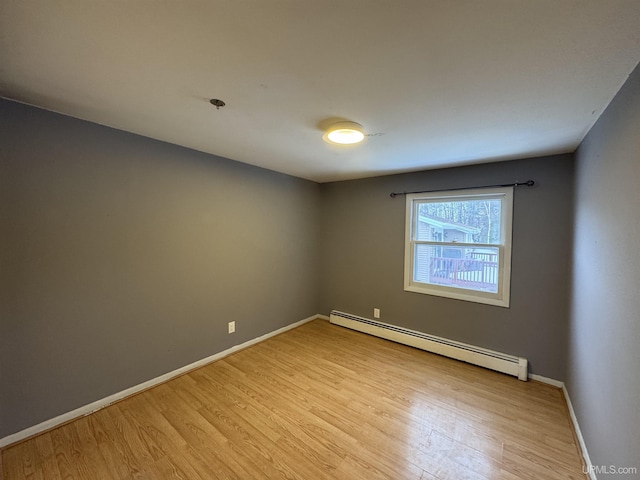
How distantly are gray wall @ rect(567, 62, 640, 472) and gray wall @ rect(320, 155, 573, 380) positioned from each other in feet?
1.67

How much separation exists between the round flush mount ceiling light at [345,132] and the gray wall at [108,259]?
1494 millimetres

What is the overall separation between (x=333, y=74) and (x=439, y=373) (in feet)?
9.39

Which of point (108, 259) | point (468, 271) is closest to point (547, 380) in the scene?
point (468, 271)

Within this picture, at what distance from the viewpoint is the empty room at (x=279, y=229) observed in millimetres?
1111

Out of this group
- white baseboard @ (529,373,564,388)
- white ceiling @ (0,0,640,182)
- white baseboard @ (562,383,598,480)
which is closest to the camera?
white ceiling @ (0,0,640,182)

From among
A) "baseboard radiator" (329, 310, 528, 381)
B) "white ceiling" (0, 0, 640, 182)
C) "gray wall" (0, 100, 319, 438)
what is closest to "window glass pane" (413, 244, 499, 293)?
"baseboard radiator" (329, 310, 528, 381)

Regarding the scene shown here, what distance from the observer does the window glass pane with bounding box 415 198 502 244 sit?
9.40 feet

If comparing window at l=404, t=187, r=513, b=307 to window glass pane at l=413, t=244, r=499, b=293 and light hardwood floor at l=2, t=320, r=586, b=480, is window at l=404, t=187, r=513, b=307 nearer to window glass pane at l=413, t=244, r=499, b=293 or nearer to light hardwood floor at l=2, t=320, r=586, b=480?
window glass pane at l=413, t=244, r=499, b=293

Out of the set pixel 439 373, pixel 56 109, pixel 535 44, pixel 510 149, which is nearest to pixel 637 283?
pixel 535 44

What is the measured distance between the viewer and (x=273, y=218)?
11.5ft

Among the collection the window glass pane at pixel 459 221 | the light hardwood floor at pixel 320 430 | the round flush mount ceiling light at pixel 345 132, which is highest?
the round flush mount ceiling light at pixel 345 132

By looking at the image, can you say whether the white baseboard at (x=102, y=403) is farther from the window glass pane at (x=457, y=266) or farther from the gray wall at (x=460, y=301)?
the window glass pane at (x=457, y=266)

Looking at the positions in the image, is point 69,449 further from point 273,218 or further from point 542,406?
point 542,406

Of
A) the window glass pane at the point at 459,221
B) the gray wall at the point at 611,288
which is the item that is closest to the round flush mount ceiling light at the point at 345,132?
the gray wall at the point at 611,288
